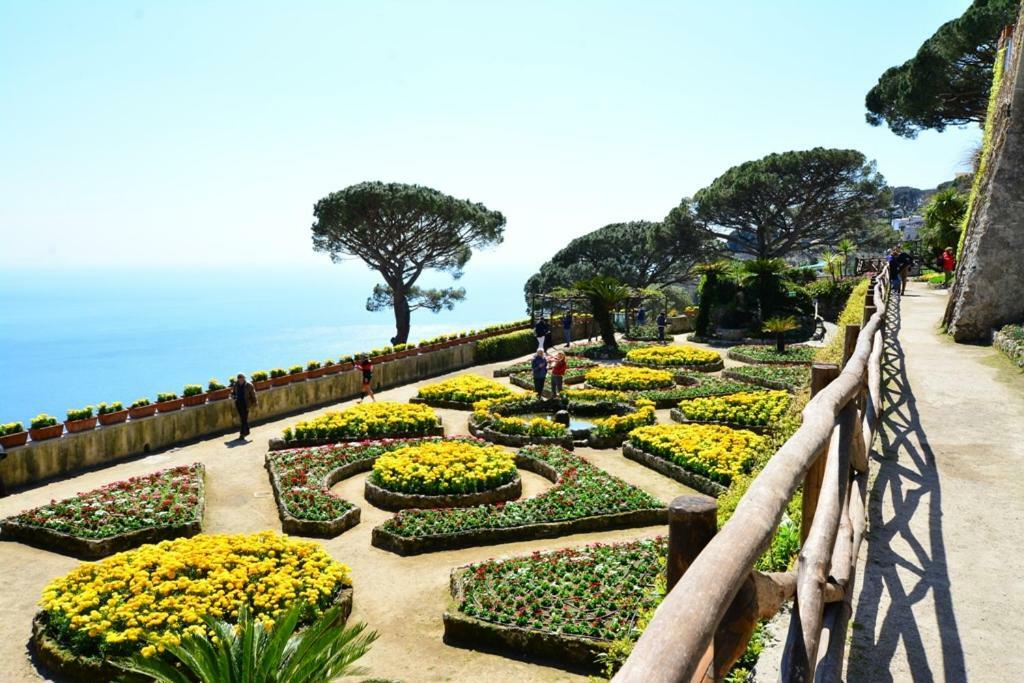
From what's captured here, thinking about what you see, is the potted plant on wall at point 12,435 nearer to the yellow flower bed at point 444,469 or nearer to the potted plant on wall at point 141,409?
the potted plant on wall at point 141,409

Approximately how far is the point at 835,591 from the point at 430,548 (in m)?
9.60

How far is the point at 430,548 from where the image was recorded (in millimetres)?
11758

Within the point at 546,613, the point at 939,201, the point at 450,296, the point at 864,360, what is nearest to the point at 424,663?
the point at 546,613

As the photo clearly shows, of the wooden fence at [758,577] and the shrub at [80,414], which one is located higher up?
the wooden fence at [758,577]

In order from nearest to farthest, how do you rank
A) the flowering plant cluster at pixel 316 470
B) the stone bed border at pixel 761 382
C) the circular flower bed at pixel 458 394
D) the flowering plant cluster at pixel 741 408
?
1. the flowering plant cluster at pixel 316 470
2. the flowering plant cluster at pixel 741 408
3. the circular flower bed at pixel 458 394
4. the stone bed border at pixel 761 382

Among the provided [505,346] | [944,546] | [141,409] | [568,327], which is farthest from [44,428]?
[568,327]

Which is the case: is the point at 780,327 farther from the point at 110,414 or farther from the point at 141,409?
the point at 110,414

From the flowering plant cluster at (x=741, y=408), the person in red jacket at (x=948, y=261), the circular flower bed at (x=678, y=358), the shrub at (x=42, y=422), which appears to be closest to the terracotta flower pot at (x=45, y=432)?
the shrub at (x=42, y=422)

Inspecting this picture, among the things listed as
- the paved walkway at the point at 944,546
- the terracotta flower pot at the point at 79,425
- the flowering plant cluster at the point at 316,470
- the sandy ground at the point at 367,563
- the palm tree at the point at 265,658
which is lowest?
the sandy ground at the point at 367,563

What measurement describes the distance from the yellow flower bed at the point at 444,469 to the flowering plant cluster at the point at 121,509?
11.8ft

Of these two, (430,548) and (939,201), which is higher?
(939,201)

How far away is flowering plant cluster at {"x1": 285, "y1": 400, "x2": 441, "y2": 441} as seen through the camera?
59.7 ft

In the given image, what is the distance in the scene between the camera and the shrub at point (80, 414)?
17.0 m

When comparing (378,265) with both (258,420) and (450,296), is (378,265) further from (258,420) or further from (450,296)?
(258,420)
